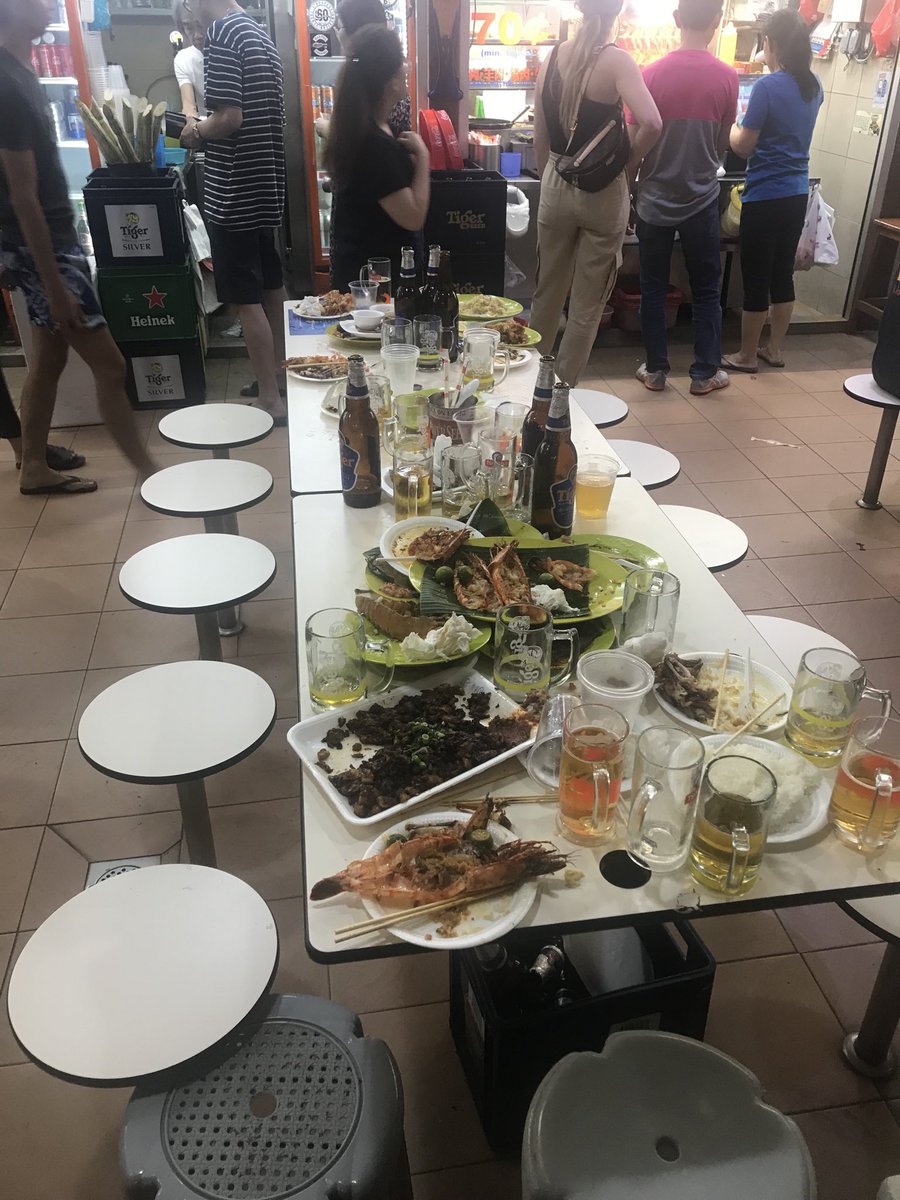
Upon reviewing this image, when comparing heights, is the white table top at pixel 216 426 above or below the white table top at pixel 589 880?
below

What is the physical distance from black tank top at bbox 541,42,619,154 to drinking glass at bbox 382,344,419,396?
1.78m

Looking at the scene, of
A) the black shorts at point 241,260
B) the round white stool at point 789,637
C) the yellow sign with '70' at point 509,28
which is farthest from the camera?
the yellow sign with '70' at point 509,28

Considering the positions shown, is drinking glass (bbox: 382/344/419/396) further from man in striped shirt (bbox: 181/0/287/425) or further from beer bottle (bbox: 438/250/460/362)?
man in striped shirt (bbox: 181/0/287/425)

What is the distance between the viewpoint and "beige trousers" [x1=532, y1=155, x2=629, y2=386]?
156 inches

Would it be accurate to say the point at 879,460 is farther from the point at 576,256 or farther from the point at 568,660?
the point at 568,660

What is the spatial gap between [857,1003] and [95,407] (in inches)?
162

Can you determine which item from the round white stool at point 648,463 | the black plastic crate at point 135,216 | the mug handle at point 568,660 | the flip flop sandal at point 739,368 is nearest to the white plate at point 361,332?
the round white stool at point 648,463

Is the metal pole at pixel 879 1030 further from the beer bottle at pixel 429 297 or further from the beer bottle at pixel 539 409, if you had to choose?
the beer bottle at pixel 429 297

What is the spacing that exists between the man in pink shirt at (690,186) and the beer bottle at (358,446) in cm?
325

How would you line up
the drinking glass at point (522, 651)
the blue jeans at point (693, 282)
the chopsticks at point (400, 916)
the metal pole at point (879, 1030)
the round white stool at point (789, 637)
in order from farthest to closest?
the blue jeans at point (693, 282), the round white stool at point (789, 637), the metal pole at point (879, 1030), the drinking glass at point (522, 651), the chopsticks at point (400, 916)

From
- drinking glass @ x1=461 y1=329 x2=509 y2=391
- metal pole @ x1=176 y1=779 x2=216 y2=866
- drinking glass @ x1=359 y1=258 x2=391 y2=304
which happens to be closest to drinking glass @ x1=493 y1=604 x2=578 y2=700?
metal pole @ x1=176 y1=779 x2=216 y2=866

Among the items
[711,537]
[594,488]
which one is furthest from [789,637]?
[594,488]

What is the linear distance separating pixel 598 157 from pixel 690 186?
98 cm

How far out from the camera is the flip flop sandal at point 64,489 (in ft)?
12.9
